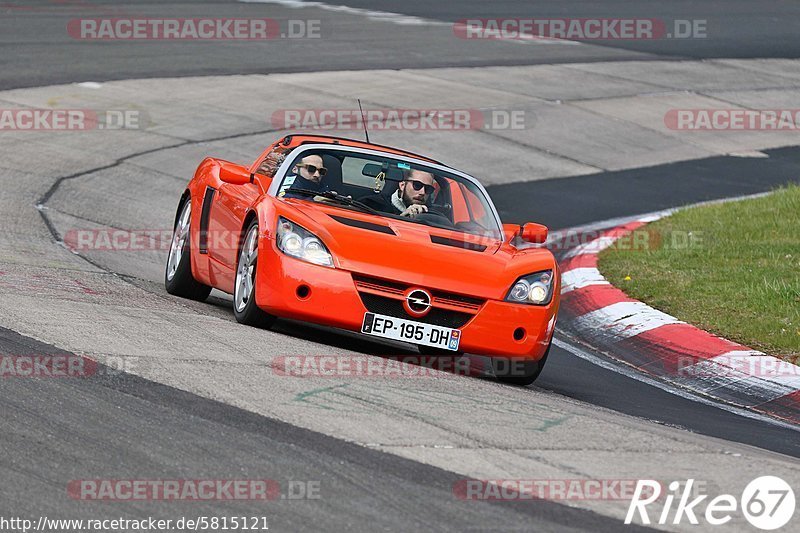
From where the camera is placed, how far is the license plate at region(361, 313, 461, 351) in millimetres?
7840

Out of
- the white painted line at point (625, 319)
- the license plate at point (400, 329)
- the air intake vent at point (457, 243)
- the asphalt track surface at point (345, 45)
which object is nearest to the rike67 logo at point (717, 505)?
the license plate at point (400, 329)

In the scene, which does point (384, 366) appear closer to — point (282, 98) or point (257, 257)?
point (257, 257)

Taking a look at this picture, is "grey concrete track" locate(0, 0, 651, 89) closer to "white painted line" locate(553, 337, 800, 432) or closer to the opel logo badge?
"white painted line" locate(553, 337, 800, 432)

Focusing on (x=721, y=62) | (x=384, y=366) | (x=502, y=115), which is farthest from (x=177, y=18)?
(x=384, y=366)

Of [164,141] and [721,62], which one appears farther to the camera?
[721,62]

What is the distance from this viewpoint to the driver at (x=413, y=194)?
914cm

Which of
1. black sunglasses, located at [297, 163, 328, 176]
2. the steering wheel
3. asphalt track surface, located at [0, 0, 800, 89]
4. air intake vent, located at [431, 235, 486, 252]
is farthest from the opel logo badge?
asphalt track surface, located at [0, 0, 800, 89]

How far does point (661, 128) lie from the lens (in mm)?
21578

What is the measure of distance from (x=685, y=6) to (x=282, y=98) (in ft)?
56.6

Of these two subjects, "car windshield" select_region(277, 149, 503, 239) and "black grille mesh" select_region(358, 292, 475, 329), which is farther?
"car windshield" select_region(277, 149, 503, 239)

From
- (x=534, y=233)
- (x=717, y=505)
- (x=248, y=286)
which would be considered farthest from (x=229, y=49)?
(x=717, y=505)

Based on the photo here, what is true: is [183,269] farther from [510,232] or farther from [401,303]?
[401,303]

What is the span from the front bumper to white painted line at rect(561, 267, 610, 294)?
12.3 feet

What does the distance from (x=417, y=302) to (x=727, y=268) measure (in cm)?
502
